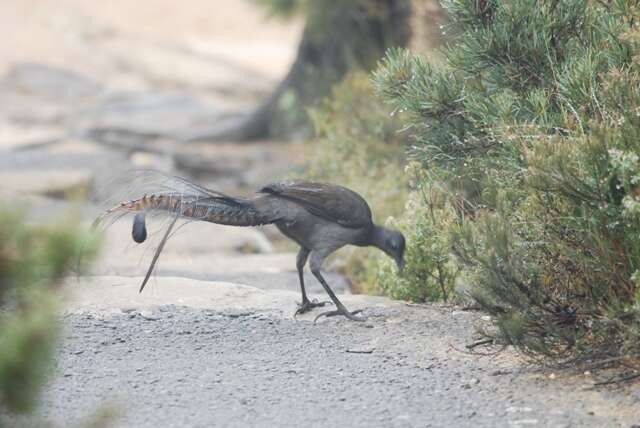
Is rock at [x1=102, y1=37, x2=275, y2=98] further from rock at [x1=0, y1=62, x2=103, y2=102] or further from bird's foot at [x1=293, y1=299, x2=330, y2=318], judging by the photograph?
bird's foot at [x1=293, y1=299, x2=330, y2=318]

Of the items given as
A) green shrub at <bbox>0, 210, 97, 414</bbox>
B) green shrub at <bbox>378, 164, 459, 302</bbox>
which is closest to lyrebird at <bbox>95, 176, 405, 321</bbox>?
green shrub at <bbox>378, 164, 459, 302</bbox>

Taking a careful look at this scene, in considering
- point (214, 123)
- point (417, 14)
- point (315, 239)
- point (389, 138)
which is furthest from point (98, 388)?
point (214, 123)

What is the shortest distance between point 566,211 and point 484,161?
0.71 meters

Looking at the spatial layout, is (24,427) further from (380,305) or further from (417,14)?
(417,14)

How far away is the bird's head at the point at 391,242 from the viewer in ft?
20.5

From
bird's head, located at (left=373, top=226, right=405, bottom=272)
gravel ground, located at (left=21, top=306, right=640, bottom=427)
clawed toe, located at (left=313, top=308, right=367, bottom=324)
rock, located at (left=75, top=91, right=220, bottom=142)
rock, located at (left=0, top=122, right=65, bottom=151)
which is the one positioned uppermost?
rock, located at (left=75, top=91, right=220, bottom=142)

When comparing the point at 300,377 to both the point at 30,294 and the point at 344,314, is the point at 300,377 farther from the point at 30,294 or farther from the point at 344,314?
the point at 30,294

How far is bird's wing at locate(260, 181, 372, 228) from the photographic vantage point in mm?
6027

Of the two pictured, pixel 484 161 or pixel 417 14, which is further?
pixel 417 14

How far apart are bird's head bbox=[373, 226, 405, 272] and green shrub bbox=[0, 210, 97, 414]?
2825 mm

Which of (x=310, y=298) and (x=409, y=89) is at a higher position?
(x=409, y=89)

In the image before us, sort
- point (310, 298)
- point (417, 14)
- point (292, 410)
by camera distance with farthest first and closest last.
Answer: point (417, 14)
point (310, 298)
point (292, 410)

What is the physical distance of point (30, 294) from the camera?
3.65 meters

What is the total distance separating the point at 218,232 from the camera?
10.3m
